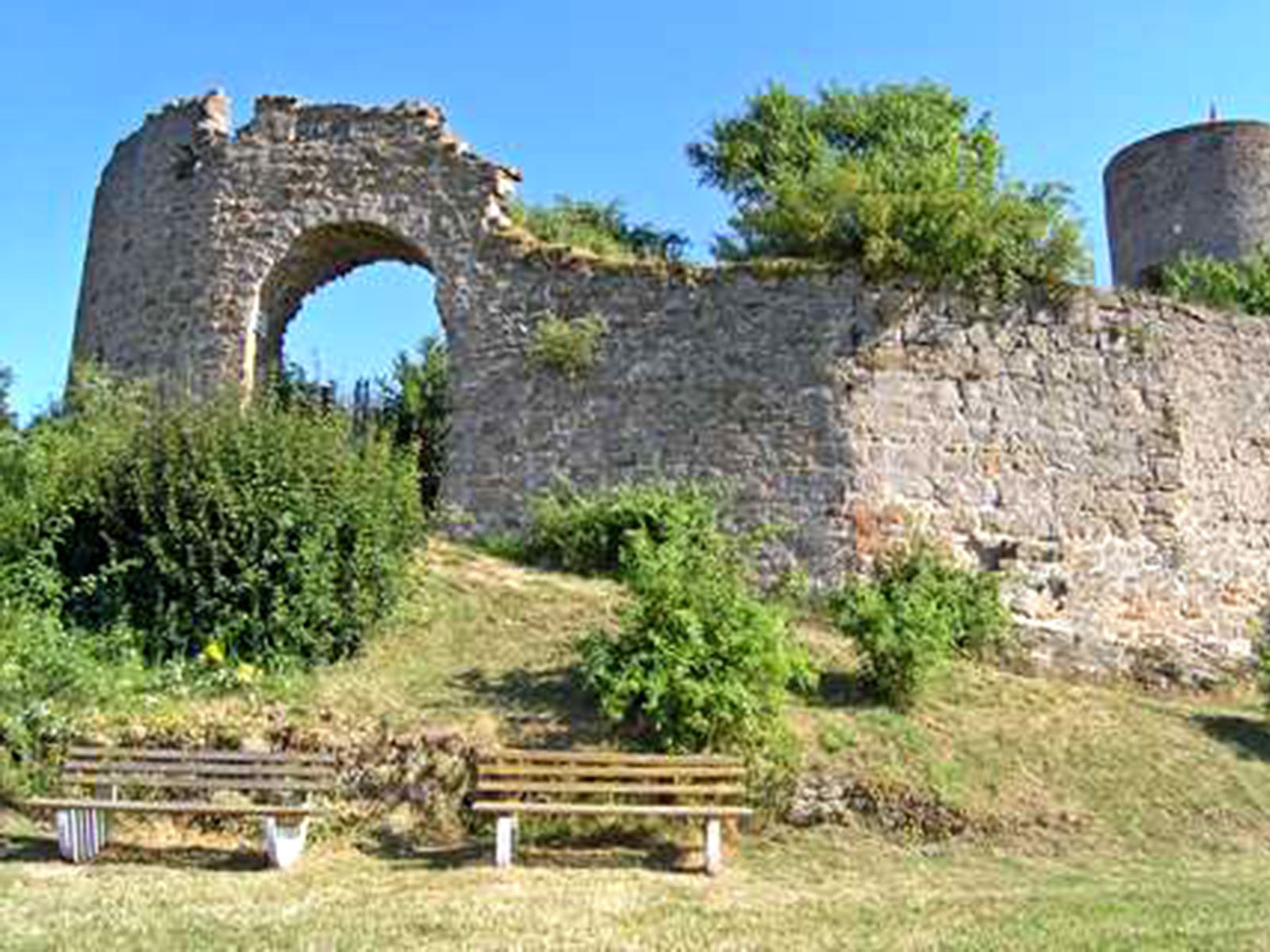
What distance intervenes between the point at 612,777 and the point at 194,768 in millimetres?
2335

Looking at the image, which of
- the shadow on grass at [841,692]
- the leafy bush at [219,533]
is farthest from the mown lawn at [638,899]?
the leafy bush at [219,533]

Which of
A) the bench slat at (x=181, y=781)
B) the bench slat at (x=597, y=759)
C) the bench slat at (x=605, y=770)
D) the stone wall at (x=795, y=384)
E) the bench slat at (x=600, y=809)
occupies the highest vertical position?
the stone wall at (x=795, y=384)

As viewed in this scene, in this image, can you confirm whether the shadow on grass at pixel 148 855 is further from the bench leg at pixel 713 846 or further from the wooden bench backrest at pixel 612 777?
the bench leg at pixel 713 846

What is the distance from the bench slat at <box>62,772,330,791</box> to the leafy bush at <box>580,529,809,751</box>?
6.51 feet

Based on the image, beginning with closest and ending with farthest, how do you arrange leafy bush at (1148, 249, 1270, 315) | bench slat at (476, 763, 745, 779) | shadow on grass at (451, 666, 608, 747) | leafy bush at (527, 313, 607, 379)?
1. bench slat at (476, 763, 745, 779)
2. shadow on grass at (451, 666, 608, 747)
3. leafy bush at (527, 313, 607, 379)
4. leafy bush at (1148, 249, 1270, 315)

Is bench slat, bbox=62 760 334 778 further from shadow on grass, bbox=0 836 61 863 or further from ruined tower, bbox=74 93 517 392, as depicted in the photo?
ruined tower, bbox=74 93 517 392

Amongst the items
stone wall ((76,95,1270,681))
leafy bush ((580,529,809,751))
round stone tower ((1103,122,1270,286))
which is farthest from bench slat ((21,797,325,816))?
round stone tower ((1103,122,1270,286))

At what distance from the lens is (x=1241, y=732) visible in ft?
35.7

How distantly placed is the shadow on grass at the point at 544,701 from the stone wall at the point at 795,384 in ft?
11.1

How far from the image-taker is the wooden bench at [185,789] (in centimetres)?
745

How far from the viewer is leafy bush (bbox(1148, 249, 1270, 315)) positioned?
647 inches

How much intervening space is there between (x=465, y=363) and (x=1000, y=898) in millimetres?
7881

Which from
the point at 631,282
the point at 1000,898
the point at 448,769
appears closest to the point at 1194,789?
the point at 1000,898

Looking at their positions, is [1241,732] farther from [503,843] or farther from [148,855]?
[148,855]
